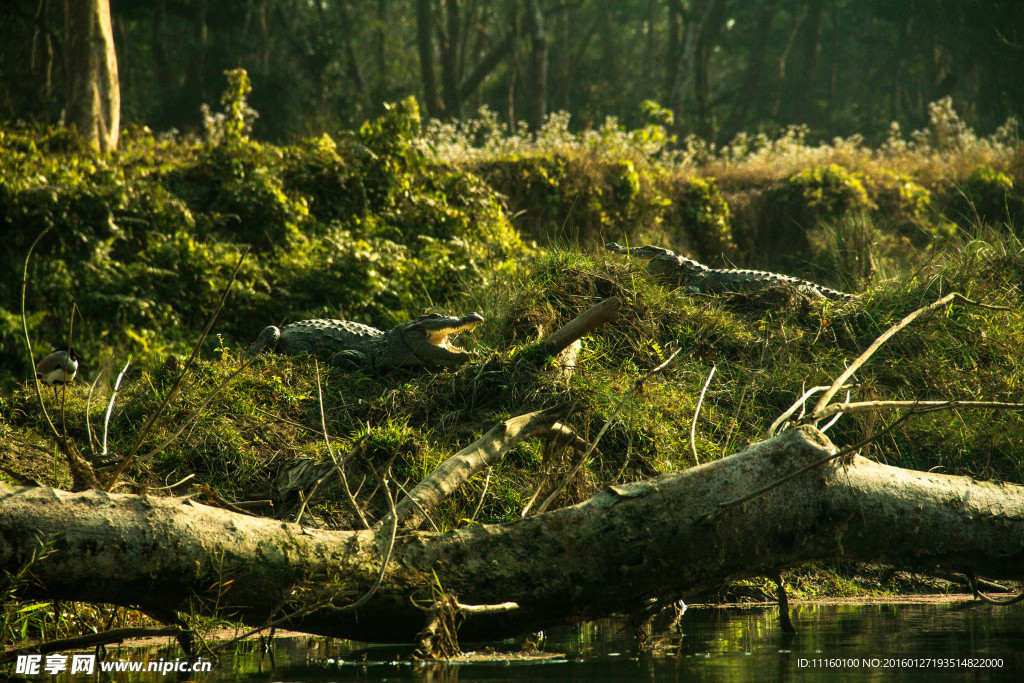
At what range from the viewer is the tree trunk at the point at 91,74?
952cm

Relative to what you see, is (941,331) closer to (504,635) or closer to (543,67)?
(504,635)

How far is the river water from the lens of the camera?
244 centimetres

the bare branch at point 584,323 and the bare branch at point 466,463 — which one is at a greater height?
the bare branch at point 584,323

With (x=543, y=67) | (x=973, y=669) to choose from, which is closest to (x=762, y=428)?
(x=973, y=669)

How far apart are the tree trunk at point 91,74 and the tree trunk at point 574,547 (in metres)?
8.55

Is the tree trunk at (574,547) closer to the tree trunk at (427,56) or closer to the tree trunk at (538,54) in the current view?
the tree trunk at (538,54)

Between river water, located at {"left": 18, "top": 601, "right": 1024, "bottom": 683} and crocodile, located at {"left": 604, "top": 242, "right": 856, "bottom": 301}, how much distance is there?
3455mm

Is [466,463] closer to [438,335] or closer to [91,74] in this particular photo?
[438,335]

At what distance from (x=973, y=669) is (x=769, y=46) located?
28095mm

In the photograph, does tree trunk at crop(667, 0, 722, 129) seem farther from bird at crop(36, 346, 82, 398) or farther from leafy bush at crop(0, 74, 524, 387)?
bird at crop(36, 346, 82, 398)

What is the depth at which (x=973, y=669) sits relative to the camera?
7.97ft

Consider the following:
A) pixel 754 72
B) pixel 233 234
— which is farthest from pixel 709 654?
pixel 754 72

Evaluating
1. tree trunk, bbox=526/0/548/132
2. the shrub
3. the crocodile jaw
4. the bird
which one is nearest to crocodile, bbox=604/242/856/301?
the crocodile jaw

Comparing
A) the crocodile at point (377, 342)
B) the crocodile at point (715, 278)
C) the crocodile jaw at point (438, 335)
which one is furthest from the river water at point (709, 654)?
the crocodile at point (715, 278)
